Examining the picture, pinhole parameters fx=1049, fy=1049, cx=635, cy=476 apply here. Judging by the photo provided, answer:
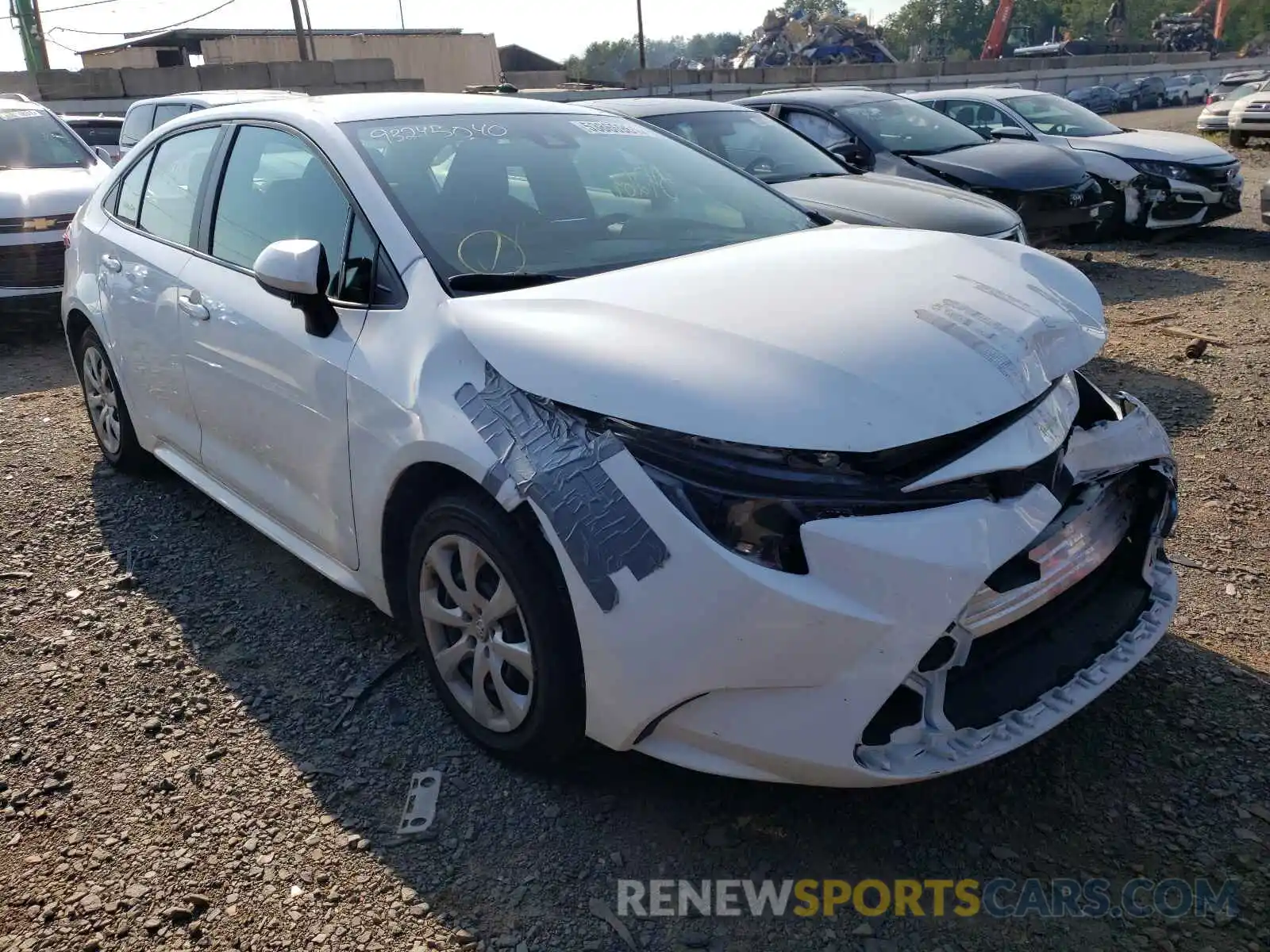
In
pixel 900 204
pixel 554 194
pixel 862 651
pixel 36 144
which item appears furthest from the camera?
pixel 36 144

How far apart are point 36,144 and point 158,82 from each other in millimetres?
16055

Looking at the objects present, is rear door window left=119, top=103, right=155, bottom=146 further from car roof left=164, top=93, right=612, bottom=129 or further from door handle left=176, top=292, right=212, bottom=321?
door handle left=176, top=292, right=212, bottom=321

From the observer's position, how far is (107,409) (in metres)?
4.81

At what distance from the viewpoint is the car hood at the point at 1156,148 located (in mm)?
10062

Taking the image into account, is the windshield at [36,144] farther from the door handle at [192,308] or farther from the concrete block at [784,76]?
the concrete block at [784,76]

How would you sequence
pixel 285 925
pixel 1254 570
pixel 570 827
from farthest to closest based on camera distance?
pixel 1254 570
pixel 570 827
pixel 285 925

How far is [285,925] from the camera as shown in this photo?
230 cm

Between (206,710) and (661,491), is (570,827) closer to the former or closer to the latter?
(661,491)

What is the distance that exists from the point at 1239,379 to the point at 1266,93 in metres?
15.2

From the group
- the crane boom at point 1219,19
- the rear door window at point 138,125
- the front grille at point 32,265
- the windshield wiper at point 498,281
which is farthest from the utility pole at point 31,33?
the crane boom at point 1219,19

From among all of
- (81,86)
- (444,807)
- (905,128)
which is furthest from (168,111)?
(81,86)

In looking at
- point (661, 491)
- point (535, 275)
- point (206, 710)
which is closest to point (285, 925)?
point (206, 710)

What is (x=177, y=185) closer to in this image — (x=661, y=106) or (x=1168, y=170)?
(x=661, y=106)

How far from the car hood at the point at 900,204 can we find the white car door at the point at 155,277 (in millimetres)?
3337
